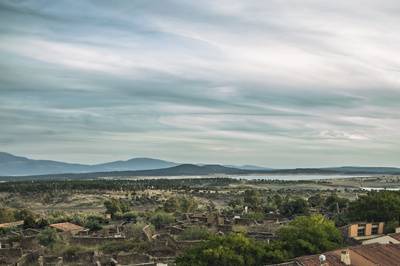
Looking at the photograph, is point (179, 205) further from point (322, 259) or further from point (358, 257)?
point (322, 259)

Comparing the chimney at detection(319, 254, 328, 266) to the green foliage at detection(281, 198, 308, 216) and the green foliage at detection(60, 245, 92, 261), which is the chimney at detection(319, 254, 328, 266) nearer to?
the green foliage at detection(60, 245, 92, 261)

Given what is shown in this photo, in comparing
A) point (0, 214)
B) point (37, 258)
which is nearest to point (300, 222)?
point (37, 258)

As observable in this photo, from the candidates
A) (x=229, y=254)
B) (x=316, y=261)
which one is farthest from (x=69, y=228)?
(x=316, y=261)

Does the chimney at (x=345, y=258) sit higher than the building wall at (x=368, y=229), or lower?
higher

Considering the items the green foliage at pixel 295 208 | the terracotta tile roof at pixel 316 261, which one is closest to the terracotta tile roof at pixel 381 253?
the terracotta tile roof at pixel 316 261

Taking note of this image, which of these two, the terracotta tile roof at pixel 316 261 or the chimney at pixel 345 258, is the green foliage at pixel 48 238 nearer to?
the terracotta tile roof at pixel 316 261

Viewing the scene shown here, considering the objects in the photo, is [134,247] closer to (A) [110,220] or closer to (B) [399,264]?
(B) [399,264]

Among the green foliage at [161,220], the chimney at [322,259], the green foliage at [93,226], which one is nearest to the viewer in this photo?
the chimney at [322,259]

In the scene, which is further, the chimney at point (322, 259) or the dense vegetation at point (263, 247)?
the dense vegetation at point (263, 247)
